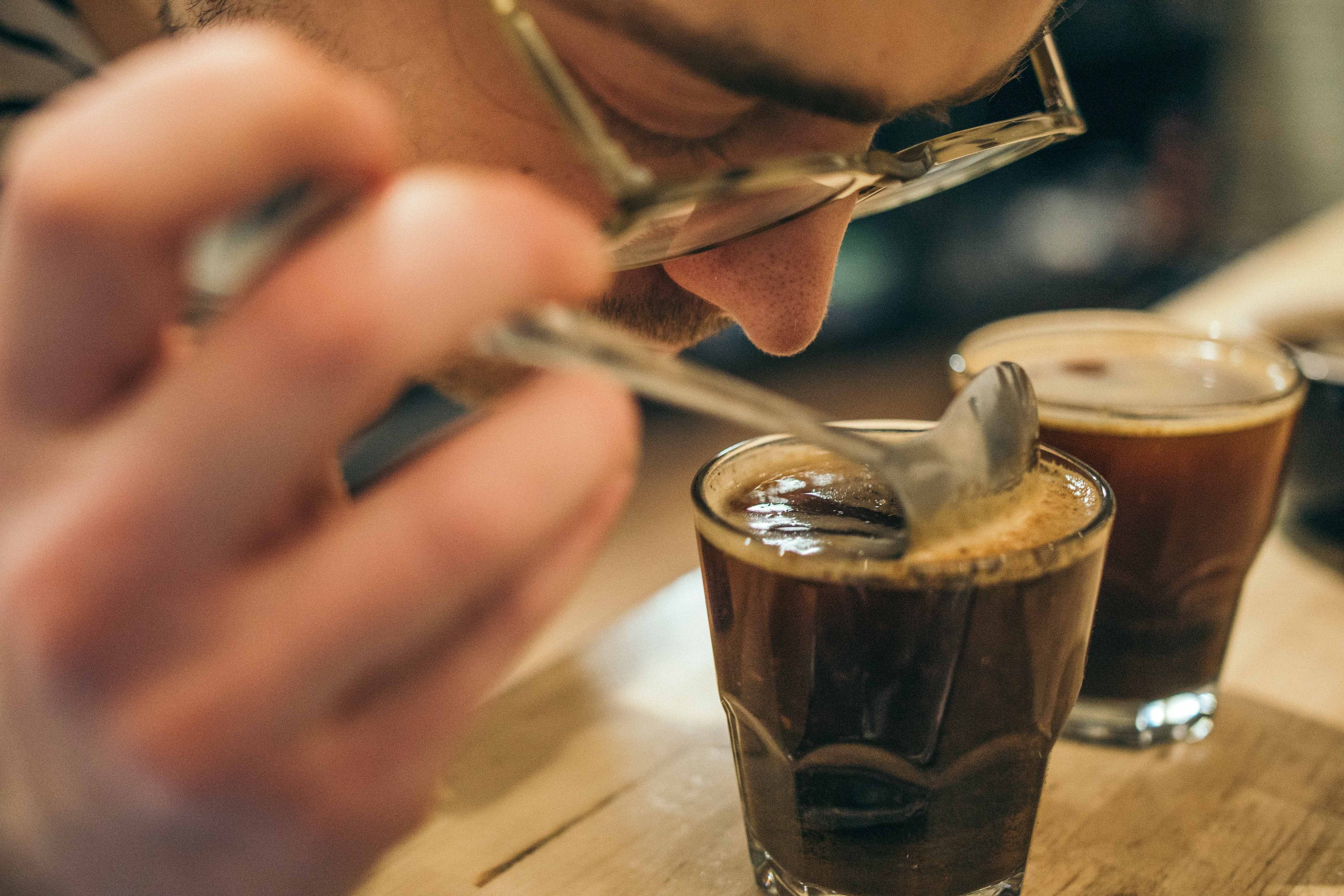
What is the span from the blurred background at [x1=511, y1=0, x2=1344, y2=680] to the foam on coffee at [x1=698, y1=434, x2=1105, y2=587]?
2.33m

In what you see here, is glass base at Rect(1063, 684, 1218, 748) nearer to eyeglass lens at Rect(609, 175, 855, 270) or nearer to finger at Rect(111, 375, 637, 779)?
A: eyeglass lens at Rect(609, 175, 855, 270)

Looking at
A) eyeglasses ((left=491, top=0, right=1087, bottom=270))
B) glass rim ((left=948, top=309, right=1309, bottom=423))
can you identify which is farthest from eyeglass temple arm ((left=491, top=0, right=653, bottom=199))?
glass rim ((left=948, top=309, right=1309, bottom=423))

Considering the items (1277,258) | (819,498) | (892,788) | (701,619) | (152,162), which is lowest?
(1277,258)

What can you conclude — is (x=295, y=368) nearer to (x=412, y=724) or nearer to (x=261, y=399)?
(x=261, y=399)

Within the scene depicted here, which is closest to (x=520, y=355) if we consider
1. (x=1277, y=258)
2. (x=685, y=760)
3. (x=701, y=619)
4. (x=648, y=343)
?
(x=648, y=343)

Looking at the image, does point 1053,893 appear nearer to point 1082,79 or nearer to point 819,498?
point 819,498

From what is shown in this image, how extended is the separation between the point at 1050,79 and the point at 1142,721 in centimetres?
62

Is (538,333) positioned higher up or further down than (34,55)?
further down

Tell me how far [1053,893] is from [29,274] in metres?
0.74

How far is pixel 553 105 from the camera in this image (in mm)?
546

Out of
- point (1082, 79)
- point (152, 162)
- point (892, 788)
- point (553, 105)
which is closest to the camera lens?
point (152, 162)

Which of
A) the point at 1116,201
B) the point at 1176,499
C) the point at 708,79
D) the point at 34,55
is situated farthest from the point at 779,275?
the point at 1116,201

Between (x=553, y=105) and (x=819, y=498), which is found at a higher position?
(x=553, y=105)

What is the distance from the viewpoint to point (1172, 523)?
0.92 metres
